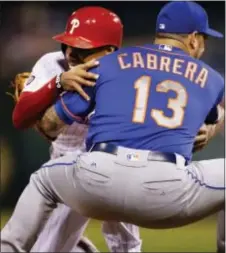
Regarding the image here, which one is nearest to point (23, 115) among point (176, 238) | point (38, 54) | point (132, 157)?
point (132, 157)

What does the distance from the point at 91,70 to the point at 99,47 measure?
326mm

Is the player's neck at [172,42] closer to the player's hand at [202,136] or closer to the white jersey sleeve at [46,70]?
the player's hand at [202,136]

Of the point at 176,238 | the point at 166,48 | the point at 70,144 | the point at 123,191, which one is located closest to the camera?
the point at 123,191

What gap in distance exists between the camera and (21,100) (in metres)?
2.24

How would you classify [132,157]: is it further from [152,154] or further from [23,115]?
[23,115]

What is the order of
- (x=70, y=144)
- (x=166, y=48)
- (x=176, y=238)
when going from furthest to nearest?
(x=176, y=238) → (x=70, y=144) → (x=166, y=48)

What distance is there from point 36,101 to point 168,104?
1.23 ft

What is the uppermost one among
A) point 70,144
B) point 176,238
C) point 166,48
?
point 166,48

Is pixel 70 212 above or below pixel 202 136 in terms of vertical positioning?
below

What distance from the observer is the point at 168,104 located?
2.09 meters

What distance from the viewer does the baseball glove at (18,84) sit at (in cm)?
287

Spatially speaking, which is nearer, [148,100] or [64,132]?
[148,100]

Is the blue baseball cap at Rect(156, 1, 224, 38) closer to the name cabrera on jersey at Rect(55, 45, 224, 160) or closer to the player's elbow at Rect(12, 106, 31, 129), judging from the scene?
the name cabrera on jersey at Rect(55, 45, 224, 160)

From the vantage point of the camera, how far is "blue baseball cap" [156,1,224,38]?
221cm
